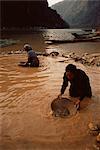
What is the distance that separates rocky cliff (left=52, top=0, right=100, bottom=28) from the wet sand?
104 m

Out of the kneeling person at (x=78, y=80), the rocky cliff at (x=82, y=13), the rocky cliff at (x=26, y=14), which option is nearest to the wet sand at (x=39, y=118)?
the kneeling person at (x=78, y=80)

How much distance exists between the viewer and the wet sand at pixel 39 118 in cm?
488

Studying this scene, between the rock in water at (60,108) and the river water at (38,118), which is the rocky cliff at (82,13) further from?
the rock in water at (60,108)

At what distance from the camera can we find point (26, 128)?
5.39 meters

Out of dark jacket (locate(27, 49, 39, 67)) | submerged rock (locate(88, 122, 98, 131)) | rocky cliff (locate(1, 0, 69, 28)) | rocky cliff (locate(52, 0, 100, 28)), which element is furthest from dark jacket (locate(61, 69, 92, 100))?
rocky cliff (locate(52, 0, 100, 28))

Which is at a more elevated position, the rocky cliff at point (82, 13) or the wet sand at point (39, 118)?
the rocky cliff at point (82, 13)

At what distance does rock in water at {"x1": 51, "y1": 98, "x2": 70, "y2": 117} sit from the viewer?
233 inches

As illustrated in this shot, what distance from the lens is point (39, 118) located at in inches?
230

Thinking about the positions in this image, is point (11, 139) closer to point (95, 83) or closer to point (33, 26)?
point (95, 83)

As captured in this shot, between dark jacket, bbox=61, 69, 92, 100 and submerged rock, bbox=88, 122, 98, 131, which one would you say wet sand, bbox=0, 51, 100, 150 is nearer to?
submerged rock, bbox=88, 122, 98, 131

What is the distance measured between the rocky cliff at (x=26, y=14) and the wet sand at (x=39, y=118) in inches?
1548

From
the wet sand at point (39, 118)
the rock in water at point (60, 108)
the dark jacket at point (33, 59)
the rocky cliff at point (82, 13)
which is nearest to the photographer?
the wet sand at point (39, 118)

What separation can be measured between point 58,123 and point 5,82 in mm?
3424

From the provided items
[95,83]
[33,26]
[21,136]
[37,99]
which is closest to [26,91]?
[37,99]
